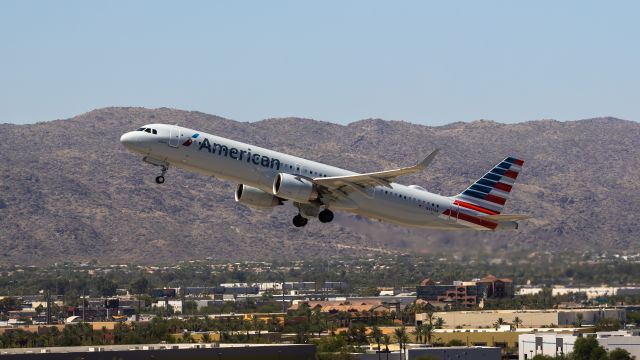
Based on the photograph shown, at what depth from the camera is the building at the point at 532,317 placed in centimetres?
19050

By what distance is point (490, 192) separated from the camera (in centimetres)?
8556

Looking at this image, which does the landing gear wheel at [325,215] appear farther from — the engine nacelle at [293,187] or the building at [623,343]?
the building at [623,343]

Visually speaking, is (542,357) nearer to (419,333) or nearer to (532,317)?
(419,333)

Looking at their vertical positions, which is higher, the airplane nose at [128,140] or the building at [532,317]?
the airplane nose at [128,140]

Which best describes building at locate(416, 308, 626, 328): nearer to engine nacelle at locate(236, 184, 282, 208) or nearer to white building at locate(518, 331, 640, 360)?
white building at locate(518, 331, 640, 360)

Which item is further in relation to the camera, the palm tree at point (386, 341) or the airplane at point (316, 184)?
the palm tree at point (386, 341)

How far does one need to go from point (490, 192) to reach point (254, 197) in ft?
47.8

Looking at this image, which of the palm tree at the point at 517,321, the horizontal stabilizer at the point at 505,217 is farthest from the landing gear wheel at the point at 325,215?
the palm tree at the point at 517,321

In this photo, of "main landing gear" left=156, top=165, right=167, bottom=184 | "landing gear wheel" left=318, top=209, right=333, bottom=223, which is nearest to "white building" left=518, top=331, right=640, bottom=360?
"landing gear wheel" left=318, top=209, right=333, bottom=223

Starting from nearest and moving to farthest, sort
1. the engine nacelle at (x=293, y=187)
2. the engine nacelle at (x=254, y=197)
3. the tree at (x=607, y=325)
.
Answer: the engine nacelle at (x=293, y=187), the engine nacelle at (x=254, y=197), the tree at (x=607, y=325)

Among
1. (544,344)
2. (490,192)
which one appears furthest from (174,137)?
(544,344)

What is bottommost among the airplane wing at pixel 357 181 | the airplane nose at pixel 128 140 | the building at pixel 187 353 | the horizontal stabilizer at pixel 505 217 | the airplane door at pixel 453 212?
the building at pixel 187 353

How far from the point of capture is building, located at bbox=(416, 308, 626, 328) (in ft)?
625

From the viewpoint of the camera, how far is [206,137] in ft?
252
